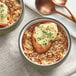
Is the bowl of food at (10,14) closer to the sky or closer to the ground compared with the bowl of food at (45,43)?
closer to the sky

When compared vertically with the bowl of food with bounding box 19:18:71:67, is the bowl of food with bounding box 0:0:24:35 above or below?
above

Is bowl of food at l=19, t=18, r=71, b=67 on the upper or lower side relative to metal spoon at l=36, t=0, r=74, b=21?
lower

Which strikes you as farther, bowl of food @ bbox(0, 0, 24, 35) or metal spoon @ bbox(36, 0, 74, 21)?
metal spoon @ bbox(36, 0, 74, 21)

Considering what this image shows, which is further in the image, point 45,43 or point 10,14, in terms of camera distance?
point 10,14

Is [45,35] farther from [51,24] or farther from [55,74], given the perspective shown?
[55,74]
